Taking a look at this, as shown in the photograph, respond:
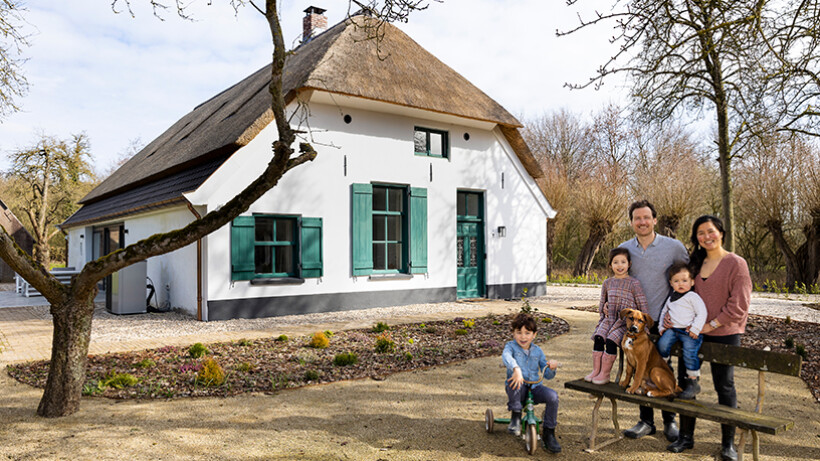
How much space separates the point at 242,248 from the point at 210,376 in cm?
470

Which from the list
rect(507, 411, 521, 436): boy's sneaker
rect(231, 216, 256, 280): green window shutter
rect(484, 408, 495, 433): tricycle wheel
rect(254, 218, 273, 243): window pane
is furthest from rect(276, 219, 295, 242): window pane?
rect(507, 411, 521, 436): boy's sneaker

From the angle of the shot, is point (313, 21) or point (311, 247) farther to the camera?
point (313, 21)

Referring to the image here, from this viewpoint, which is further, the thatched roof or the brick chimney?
the brick chimney

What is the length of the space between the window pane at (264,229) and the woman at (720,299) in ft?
25.9

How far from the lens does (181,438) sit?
11.8ft

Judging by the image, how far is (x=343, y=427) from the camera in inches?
152

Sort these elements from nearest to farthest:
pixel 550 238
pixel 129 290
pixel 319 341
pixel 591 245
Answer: pixel 319 341
pixel 129 290
pixel 591 245
pixel 550 238

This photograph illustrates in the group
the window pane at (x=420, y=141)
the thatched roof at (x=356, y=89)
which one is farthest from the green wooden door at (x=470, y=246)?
the thatched roof at (x=356, y=89)

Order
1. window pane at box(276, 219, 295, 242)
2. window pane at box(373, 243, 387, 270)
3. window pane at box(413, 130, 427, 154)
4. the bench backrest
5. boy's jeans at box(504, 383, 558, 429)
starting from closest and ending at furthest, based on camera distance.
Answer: the bench backrest
boy's jeans at box(504, 383, 558, 429)
window pane at box(276, 219, 295, 242)
window pane at box(373, 243, 387, 270)
window pane at box(413, 130, 427, 154)

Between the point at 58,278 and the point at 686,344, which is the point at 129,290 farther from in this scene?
the point at 686,344

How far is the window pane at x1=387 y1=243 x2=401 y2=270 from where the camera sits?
37.2 feet

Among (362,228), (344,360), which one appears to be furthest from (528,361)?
(362,228)

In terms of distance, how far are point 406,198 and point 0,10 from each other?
7550mm

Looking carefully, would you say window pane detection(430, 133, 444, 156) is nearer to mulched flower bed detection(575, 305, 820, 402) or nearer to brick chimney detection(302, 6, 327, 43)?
brick chimney detection(302, 6, 327, 43)
